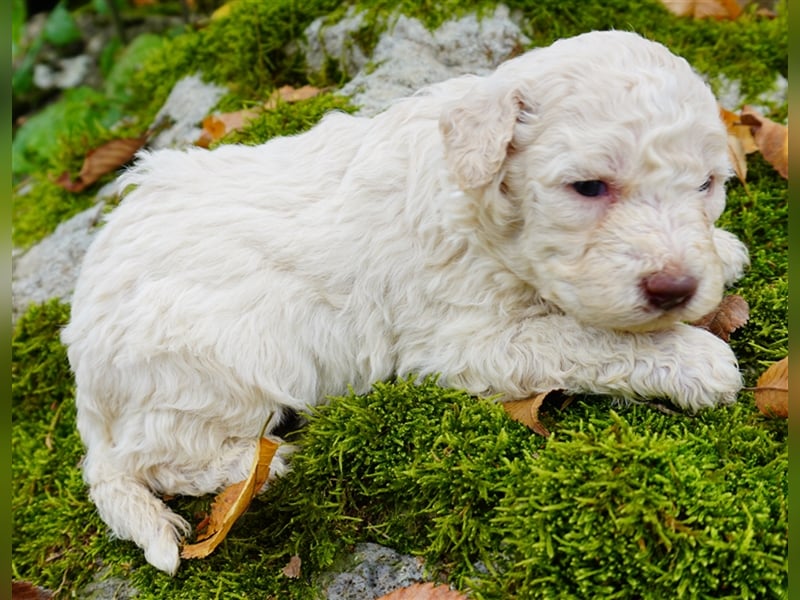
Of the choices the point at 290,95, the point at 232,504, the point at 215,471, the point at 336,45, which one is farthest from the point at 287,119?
the point at 232,504

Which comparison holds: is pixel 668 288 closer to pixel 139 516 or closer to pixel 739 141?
pixel 739 141

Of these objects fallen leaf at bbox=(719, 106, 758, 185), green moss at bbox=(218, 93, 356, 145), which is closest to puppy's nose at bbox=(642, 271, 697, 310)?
fallen leaf at bbox=(719, 106, 758, 185)

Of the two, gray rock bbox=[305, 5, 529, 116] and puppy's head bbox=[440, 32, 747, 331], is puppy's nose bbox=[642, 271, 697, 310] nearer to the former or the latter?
puppy's head bbox=[440, 32, 747, 331]

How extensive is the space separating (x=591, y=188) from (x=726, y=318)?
115cm

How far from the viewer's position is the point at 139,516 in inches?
146

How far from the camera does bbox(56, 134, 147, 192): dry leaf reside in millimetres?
6164

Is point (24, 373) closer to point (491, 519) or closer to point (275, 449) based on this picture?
point (275, 449)

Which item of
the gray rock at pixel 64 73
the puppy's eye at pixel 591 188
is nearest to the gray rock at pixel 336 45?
the puppy's eye at pixel 591 188

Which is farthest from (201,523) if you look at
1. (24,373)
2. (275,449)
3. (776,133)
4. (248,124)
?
(776,133)

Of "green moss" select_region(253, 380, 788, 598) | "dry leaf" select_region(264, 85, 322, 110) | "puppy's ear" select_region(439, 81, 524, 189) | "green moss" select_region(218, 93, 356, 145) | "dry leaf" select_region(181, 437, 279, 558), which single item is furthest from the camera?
"dry leaf" select_region(264, 85, 322, 110)

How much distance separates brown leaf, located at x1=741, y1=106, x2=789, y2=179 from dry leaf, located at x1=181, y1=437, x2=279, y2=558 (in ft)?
10.5

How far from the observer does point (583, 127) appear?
296 centimetres

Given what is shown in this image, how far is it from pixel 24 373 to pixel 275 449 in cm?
264

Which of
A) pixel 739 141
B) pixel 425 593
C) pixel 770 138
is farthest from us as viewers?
pixel 739 141
